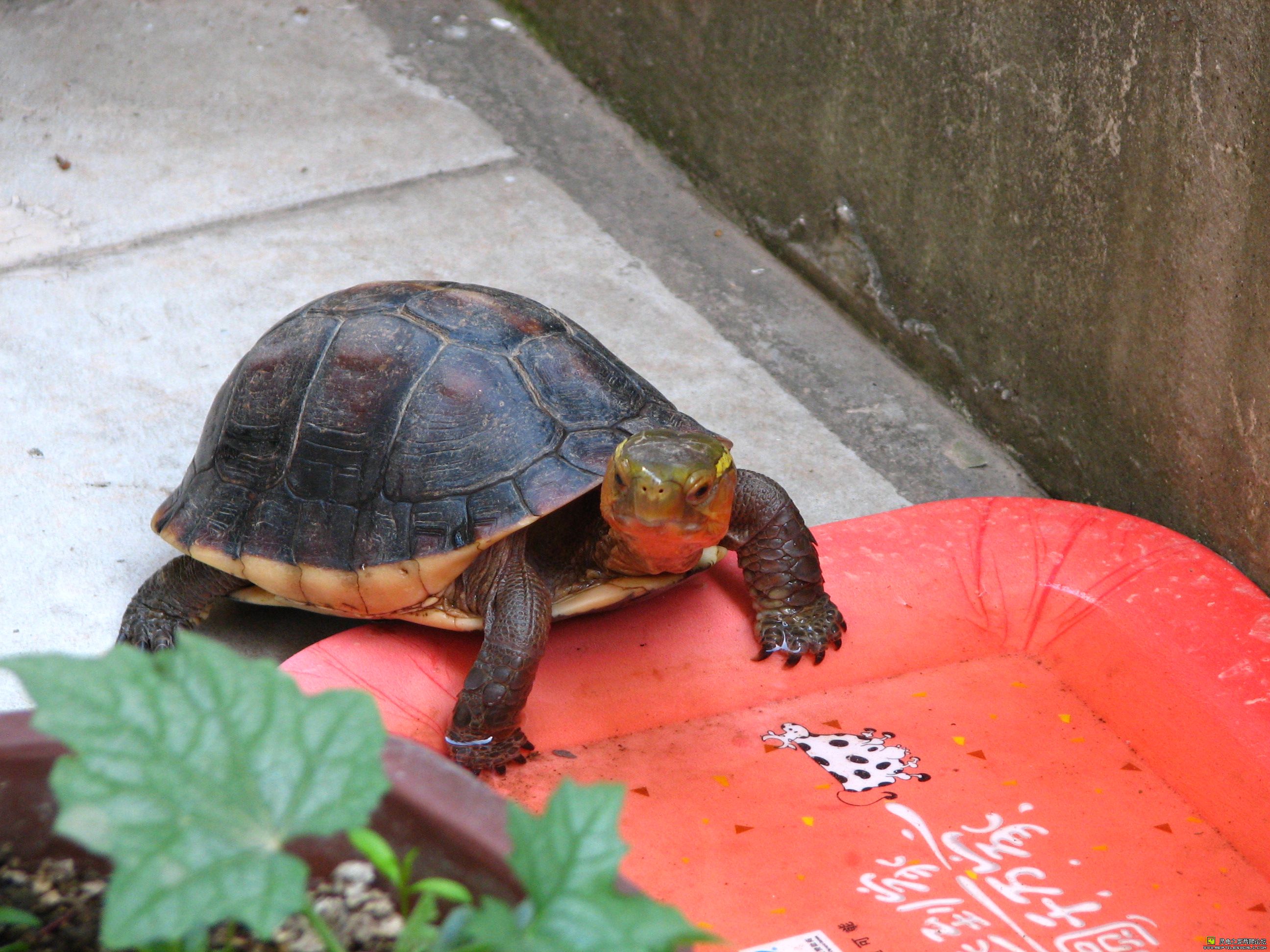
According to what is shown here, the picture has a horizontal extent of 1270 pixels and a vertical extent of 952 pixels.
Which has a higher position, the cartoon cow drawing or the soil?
the soil

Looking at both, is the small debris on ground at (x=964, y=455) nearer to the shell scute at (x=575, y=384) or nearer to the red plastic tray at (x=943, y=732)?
the red plastic tray at (x=943, y=732)

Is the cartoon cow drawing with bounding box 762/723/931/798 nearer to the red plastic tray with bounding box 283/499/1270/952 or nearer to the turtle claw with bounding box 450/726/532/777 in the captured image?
the red plastic tray with bounding box 283/499/1270/952

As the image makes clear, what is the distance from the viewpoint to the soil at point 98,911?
114cm

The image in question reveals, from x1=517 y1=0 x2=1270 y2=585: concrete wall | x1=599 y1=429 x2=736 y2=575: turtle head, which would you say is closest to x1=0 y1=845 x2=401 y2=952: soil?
x1=599 y1=429 x2=736 y2=575: turtle head

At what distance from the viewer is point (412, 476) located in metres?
2.37

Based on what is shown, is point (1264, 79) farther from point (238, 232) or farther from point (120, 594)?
point (238, 232)

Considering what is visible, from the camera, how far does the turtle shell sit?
235cm

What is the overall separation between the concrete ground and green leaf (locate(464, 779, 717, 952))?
1858 millimetres

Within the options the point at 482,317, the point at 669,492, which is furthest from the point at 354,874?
the point at 482,317

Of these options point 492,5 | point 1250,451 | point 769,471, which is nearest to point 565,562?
point 769,471

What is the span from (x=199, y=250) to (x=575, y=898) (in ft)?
11.9

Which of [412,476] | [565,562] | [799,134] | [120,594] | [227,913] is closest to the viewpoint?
[227,913]

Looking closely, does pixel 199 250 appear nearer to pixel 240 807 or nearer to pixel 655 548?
pixel 655 548

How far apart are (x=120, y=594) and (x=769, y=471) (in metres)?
1.64
